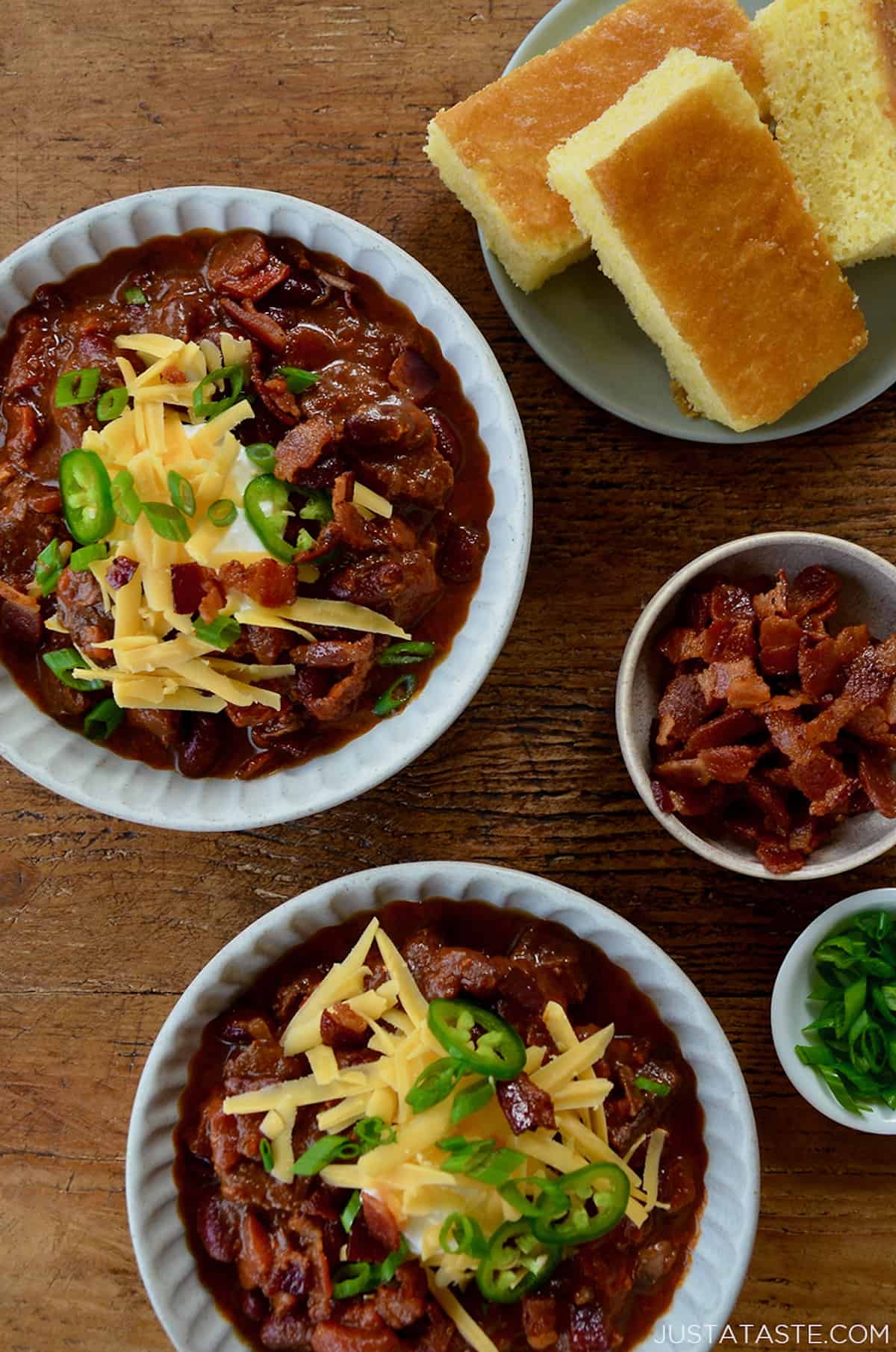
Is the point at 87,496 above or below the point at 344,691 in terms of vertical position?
above

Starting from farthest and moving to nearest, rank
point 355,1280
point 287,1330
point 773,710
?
point 773,710
point 287,1330
point 355,1280

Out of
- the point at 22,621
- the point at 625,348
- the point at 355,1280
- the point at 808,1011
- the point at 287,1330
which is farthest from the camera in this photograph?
the point at 625,348

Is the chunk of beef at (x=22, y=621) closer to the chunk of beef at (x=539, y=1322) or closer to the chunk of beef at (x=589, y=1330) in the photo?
the chunk of beef at (x=539, y=1322)

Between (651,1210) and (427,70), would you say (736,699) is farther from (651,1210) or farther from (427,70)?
(427,70)

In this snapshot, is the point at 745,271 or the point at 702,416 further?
the point at 702,416

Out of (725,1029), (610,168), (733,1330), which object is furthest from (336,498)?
(733,1330)

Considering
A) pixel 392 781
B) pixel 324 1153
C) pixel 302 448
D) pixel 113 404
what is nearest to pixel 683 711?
pixel 392 781

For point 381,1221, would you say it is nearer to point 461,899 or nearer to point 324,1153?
point 324,1153

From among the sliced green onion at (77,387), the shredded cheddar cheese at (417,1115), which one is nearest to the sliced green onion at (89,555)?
the sliced green onion at (77,387)
